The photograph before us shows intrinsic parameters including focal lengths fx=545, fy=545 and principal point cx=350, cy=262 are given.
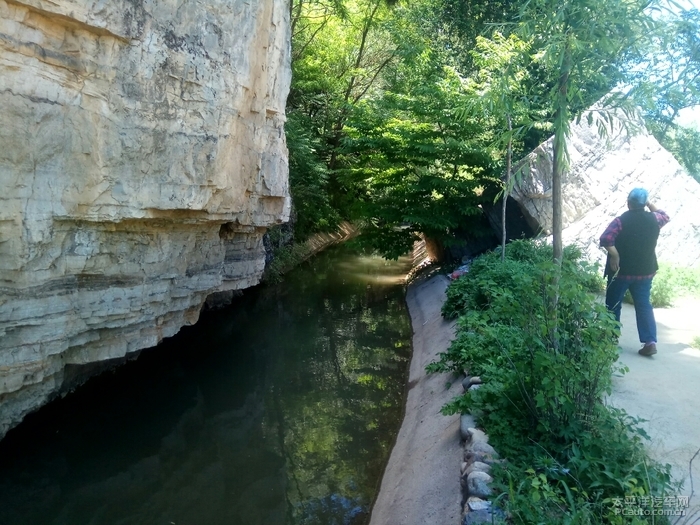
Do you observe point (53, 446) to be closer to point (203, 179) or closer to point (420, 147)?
point (203, 179)

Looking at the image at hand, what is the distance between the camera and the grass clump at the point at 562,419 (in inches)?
144

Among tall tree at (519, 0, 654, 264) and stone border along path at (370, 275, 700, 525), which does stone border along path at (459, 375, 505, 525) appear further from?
tall tree at (519, 0, 654, 264)

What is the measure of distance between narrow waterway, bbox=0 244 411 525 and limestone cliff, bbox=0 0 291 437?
867 mm

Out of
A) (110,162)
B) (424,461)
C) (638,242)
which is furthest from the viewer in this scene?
(638,242)

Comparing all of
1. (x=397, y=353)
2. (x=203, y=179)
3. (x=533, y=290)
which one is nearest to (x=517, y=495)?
(x=533, y=290)

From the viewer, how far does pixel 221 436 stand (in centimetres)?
796

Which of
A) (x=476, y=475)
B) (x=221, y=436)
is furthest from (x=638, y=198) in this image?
(x=221, y=436)

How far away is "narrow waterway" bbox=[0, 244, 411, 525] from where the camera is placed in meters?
6.27

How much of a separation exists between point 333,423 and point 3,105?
5913 mm

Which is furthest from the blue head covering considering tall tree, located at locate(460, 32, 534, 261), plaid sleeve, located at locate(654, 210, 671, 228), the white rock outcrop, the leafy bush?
the white rock outcrop

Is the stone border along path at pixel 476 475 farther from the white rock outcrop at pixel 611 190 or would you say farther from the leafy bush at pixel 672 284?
the white rock outcrop at pixel 611 190

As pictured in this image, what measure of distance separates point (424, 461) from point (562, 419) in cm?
218

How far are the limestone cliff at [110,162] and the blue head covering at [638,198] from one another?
5304mm

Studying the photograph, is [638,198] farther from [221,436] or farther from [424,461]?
[221,436]
